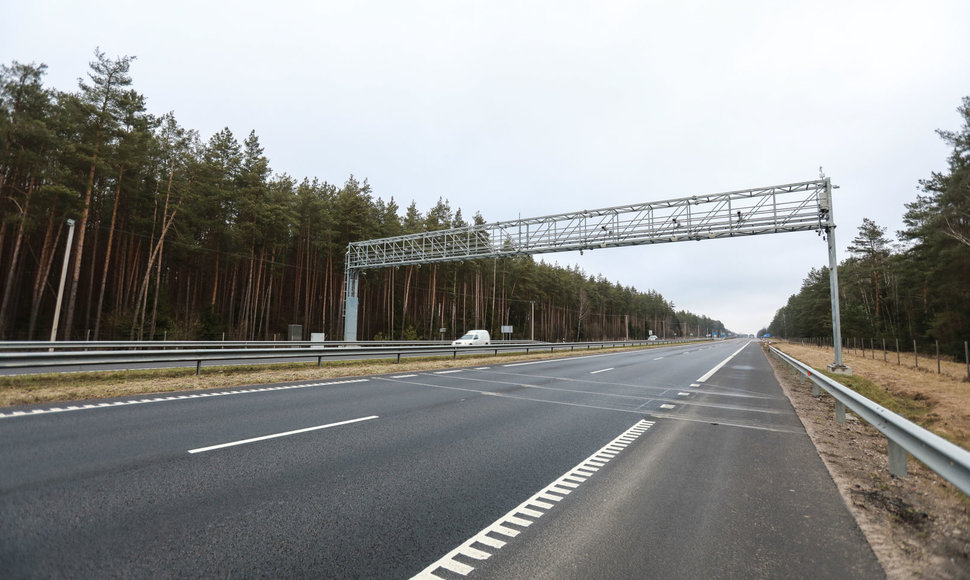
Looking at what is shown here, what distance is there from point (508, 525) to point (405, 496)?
44.8 inches

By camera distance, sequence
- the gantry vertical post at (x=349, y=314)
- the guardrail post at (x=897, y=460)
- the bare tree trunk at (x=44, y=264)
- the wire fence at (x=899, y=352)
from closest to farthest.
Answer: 1. the guardrail post at (x=897, y=460)
2. the bare tree trunk at (x=44, y=264)
3. the wire fence at (x=899, y=352)
4. the gantry vertical post at (x=349, y=314)

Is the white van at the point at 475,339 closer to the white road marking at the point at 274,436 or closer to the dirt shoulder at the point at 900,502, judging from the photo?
the white road marking at the point at 274,436

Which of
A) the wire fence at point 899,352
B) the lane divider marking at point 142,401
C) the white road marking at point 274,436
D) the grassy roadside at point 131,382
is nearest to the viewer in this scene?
the white road marking at point 274,436

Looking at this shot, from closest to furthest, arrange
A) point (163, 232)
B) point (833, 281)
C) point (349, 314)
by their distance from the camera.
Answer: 1. point (833, 281)
2. point (163, 232)
3. point (349, 314)

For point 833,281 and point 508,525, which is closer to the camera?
point 508,525

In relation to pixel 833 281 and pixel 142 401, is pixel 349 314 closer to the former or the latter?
pixel 142 401

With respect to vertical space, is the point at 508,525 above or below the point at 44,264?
below

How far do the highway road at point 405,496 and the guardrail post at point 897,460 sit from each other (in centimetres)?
75

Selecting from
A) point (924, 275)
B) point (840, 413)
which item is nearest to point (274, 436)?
point (840, 413)

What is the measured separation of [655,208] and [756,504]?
69.6ft

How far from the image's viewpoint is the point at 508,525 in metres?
3.51

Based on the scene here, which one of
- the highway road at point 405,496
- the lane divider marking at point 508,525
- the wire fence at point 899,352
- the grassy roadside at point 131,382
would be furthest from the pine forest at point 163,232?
the lane divider marking at point 508,525

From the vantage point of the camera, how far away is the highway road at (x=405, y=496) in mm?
2895

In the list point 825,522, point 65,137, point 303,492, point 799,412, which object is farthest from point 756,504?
point 65,137
